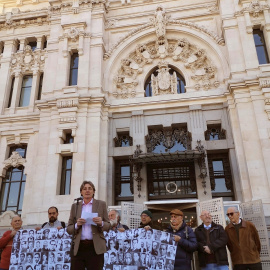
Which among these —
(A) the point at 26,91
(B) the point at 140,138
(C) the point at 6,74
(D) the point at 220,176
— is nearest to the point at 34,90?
(A) the point at 26,91

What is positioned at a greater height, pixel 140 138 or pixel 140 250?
pixel 140 138

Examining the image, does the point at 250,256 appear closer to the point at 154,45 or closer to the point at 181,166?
the point at 181,166

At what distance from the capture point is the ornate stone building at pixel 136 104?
624 inches

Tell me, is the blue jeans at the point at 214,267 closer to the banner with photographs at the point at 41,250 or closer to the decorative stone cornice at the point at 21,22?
the banner with photographs at the point at 41,250

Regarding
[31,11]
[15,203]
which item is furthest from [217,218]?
[31,11]

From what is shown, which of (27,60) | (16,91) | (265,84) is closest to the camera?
(265,84)

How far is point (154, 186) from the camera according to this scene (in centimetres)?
1666

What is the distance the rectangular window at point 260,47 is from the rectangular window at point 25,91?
1621 centimetres

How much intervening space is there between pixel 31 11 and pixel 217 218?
67.4 ft

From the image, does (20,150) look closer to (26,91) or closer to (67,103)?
(26,91)

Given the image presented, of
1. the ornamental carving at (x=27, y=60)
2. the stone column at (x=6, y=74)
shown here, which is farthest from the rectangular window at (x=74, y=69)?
the stone column at (x=6, y=74)

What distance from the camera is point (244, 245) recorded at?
6828 mm

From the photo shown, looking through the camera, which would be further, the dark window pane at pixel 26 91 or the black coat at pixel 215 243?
the dark window pane at pixel 26 91

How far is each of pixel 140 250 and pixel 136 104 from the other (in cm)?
1229
